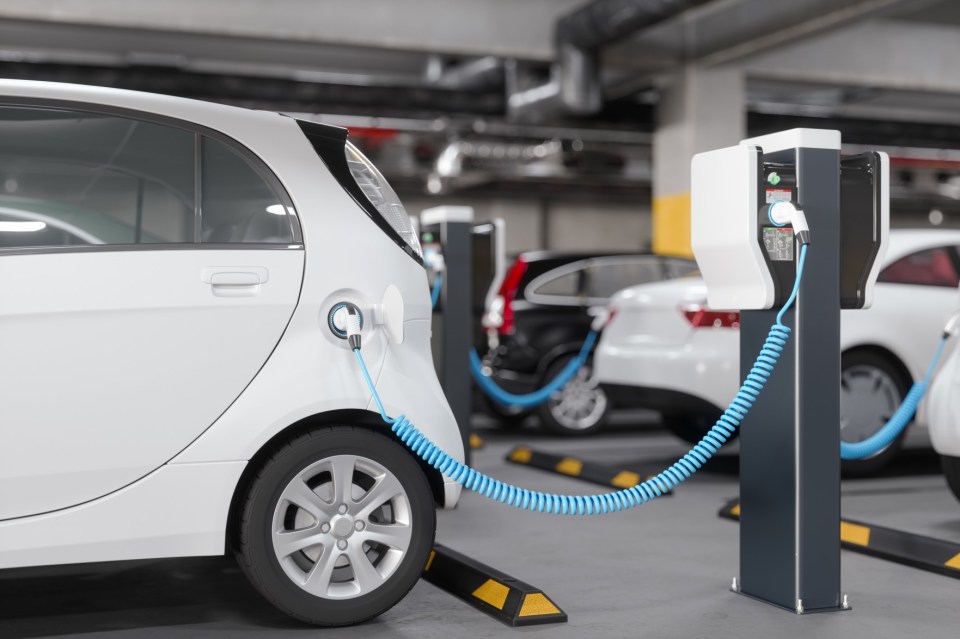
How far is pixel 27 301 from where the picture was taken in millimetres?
3430

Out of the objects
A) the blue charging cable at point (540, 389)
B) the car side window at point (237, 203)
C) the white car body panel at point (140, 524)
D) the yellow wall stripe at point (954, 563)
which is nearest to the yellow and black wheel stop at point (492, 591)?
the white car body panel at point (140, 524)

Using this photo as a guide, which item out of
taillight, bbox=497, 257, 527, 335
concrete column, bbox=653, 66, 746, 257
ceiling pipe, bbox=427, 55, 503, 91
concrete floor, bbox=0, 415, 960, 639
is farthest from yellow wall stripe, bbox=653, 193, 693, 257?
concrete floor, bbox=0, 415, 960, 639

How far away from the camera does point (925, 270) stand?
7285mm

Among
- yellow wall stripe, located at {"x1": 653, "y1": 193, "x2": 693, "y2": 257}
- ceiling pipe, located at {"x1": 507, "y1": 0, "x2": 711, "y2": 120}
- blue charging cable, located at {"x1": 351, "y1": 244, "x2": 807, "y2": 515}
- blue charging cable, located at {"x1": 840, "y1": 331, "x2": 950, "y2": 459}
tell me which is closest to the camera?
blue charging cable, located at {"x1": 351, "y1": 244, "x2": 807, "y2": 515}

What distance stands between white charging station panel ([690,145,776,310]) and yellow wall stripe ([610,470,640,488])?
264 centimetres

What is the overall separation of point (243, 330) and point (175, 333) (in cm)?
21

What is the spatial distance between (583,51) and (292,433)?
988 cm

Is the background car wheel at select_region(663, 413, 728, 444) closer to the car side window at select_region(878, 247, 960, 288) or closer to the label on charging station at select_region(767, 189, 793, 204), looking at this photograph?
the car side window at select_region(878, 247, 960, 288)

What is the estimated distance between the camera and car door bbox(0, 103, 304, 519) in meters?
3.44

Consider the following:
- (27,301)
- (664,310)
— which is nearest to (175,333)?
(27,301)

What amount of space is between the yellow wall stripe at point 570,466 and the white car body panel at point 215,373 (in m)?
3.50

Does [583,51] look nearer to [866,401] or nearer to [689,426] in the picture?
[689,426]

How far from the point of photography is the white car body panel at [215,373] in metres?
3.44

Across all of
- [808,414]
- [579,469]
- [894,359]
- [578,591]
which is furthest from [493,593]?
[894,359]
